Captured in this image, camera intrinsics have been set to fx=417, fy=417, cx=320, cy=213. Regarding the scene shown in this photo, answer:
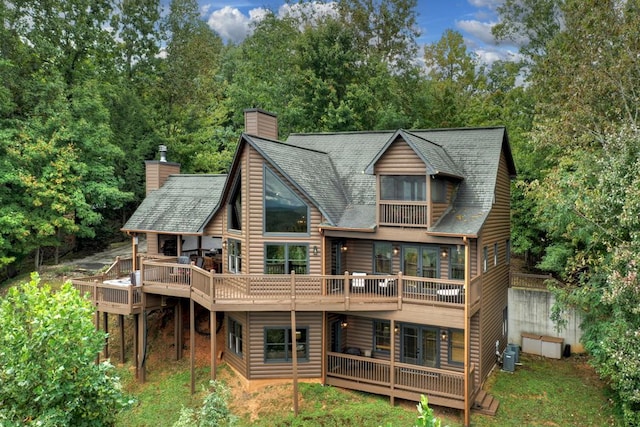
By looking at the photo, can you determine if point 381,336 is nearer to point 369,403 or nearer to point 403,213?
point 369,403

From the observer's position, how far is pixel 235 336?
51.3ft

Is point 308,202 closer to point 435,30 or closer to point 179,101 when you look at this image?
point 179,101

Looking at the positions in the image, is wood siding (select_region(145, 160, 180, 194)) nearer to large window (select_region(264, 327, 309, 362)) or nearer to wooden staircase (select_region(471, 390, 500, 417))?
large window (select_region(264, 327, 309, 362))

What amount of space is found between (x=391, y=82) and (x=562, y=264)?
57.6 feet

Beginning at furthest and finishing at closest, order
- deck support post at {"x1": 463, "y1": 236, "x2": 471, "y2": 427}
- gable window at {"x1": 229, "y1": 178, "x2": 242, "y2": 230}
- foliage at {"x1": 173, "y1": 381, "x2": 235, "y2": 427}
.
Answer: gable window at {"x1": 229, "y1": 178, "x2": 242, "y2": 230} → deck support post at {"x1": 463, "y1": 236, "x2": 471, "y2": 427} → foliage at {"x1": 173, "y1": 381, "x2": 235, "y2": 427}

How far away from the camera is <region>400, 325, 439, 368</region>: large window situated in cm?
1466

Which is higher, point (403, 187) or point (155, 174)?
point (155, 174)

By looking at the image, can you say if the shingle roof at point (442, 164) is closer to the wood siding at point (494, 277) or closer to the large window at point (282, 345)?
the wood siding at point (494, 277)

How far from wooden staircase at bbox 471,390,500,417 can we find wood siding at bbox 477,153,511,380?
96 centimetres

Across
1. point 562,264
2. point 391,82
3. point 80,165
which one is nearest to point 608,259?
point 562,264

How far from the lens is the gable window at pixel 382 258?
50.2 ft

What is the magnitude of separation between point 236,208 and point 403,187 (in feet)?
20.3

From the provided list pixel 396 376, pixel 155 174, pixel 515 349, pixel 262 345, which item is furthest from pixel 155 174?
pixel 515 349

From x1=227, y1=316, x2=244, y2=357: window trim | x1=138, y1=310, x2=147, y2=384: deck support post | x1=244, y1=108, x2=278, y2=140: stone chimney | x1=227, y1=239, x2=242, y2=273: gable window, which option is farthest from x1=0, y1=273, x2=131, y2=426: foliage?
x1=244, y1=108, x2=278, y2=140: stone chimney
